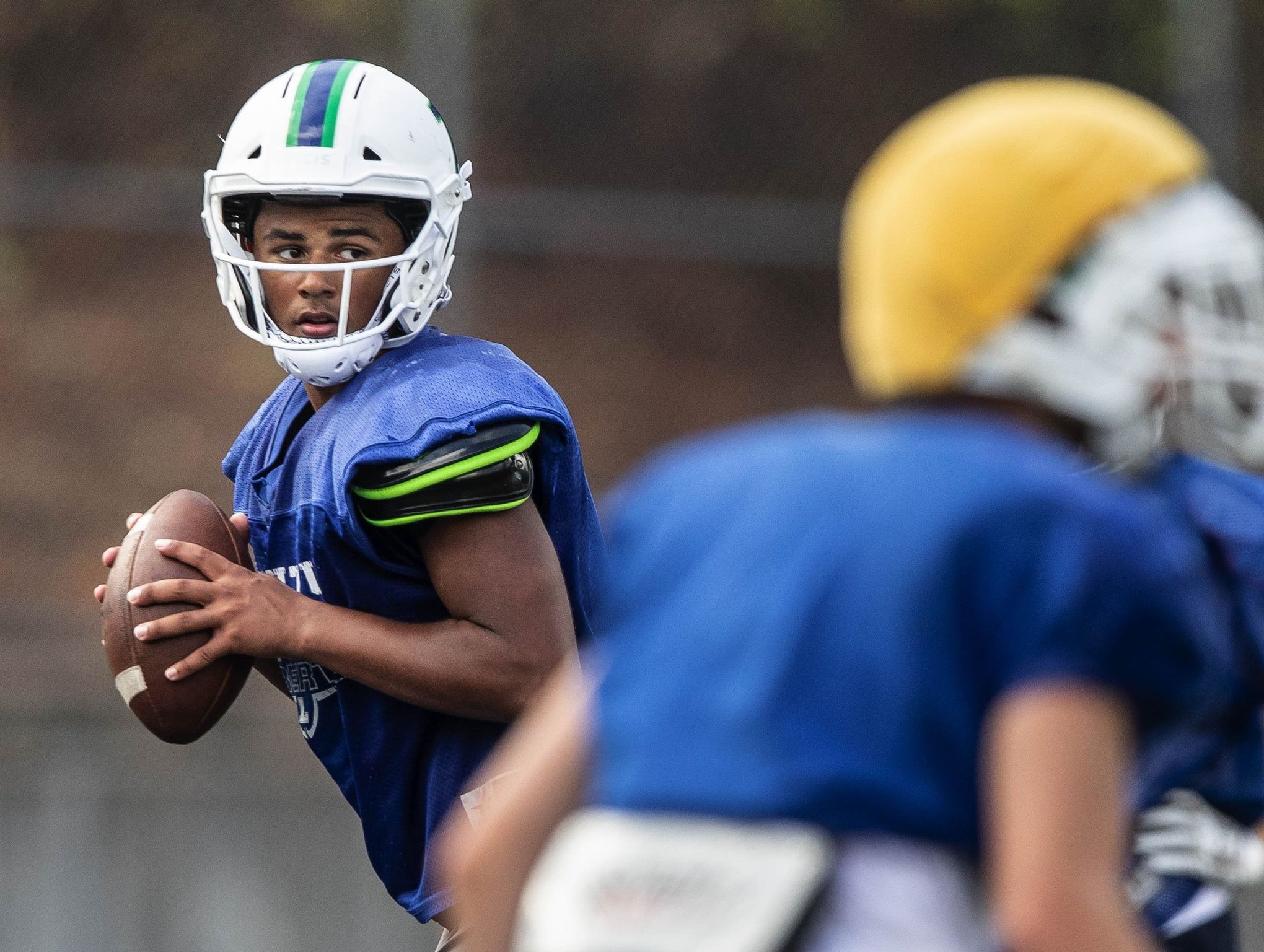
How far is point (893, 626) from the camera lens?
5.08ft

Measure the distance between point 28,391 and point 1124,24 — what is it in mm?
5188

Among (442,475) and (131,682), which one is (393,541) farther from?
(131,682)

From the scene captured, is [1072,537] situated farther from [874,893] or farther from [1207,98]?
[1207,98]

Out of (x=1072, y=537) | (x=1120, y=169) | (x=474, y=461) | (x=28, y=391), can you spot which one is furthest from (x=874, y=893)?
(x=28, y=391)

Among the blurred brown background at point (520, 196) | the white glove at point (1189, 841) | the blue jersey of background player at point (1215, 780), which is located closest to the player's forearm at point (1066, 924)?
the blue jersey of background player at point (1215, 780)

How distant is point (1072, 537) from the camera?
152 centimetres

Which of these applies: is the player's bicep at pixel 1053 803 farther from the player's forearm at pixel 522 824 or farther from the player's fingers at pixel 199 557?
the player's fingers at pixel 199 557

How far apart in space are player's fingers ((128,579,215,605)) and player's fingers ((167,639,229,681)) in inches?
2.8

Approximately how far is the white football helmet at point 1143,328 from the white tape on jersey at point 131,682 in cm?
179

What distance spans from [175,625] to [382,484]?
0.41 meters

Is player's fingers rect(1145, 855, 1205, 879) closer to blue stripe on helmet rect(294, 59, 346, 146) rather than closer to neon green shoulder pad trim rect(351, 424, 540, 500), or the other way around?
neon green shoulder pad trim rect(351, 424, 540, 500)

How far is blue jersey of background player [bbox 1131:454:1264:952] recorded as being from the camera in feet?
8.60

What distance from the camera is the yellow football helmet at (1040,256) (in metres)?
1.66

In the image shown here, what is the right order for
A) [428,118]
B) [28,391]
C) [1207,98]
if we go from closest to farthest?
[428,118] → [1207,98] → [28,391]
